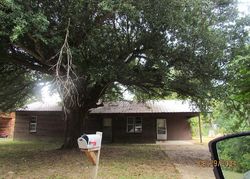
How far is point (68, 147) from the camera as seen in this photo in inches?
680

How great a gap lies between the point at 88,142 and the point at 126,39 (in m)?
7.40

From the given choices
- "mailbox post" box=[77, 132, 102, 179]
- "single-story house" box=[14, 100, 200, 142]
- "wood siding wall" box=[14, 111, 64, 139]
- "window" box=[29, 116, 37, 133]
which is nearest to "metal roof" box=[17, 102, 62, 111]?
"single-story house" box=[14, 100, 200, 142]

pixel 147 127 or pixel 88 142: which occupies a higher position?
pixel 147 127

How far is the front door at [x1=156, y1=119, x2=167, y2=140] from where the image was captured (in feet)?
92.3

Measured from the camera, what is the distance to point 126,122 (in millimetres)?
27719

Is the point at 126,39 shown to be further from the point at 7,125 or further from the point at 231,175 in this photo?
the point at 7,125

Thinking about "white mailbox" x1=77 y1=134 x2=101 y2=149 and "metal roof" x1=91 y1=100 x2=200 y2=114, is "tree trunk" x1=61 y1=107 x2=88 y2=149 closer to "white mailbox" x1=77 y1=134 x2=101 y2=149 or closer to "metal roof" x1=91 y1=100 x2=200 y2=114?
"metal roof" x1=91 y1=100 x2=200 y2=114

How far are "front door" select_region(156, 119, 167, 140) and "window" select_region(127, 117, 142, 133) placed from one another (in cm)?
178

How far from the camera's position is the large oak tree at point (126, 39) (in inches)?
407

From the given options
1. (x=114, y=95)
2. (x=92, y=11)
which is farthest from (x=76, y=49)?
(x=114, y=95)

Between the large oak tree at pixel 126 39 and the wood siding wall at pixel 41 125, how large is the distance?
15.1 metres

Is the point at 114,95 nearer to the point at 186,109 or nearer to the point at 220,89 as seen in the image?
the point at 186,109

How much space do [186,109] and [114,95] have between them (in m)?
6.68

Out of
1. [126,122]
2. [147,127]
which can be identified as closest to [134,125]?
[126,122]
